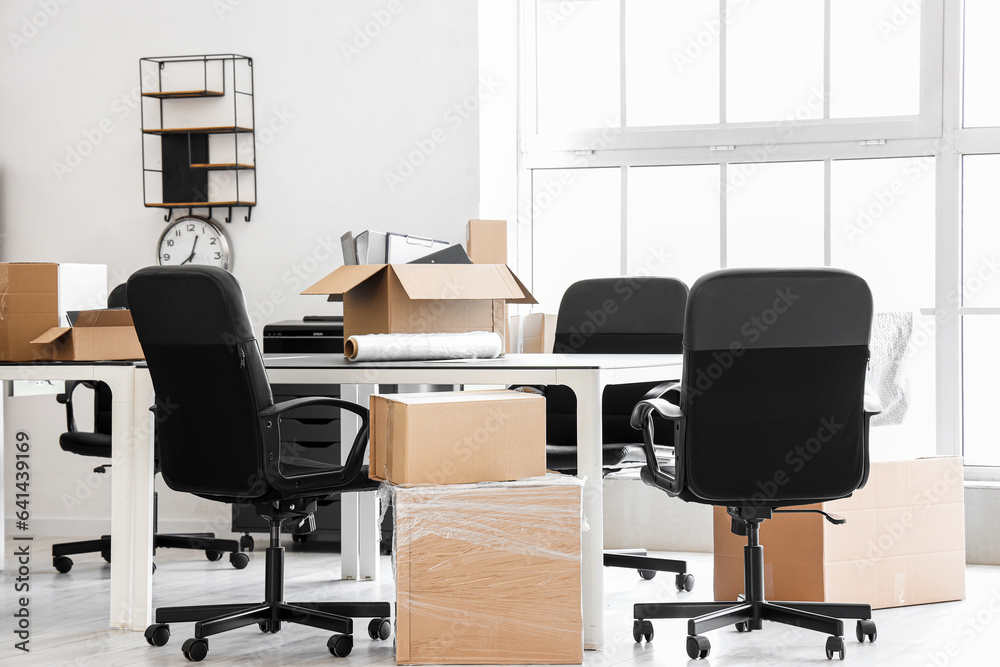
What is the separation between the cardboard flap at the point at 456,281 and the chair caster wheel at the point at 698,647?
3.67 ft

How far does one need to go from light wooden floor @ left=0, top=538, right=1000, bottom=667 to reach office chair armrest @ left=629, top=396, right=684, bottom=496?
475 mm

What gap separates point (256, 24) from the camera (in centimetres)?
476

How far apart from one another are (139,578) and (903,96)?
11.4ft

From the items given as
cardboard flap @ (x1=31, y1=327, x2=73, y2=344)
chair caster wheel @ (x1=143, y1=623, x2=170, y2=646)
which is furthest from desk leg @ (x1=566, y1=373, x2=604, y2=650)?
cardboard flap @ (x1=31, y1=327, x2=73, y2=344)

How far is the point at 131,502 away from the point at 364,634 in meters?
0.81

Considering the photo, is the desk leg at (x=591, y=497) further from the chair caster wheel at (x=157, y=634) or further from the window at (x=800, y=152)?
the window at (x=800, y=152)

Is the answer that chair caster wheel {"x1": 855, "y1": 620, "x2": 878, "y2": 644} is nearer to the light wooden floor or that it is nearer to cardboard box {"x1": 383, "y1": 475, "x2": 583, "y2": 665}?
the light wooden floor

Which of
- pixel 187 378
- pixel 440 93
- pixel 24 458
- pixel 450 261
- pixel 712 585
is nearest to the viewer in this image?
pixel 187 378

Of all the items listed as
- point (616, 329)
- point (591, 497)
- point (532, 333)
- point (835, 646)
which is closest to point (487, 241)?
point (532, 333)

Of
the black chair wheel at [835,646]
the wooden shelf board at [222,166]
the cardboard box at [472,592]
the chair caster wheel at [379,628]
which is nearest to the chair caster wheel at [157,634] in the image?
the chair caster wheel at [379,628]

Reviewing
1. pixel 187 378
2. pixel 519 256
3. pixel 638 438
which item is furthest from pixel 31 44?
pixel 638 438

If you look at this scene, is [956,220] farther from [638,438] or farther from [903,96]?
[638,438]

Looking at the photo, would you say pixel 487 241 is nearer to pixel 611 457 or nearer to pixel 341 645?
pixel 611 457

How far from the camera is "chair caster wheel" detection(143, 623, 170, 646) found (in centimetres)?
299
